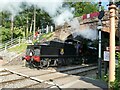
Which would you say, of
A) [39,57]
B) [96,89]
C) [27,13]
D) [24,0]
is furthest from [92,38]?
[27,13]

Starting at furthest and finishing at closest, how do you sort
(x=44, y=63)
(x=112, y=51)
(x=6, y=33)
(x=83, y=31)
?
1. (x=6, y=33)
2. (x=83, y=31)
3. (x=44, y=63)
4. (x=112, y=51)

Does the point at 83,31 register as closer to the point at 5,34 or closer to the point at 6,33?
the point at 6,33

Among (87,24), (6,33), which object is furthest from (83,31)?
(6,33)

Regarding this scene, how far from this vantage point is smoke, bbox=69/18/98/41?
20891mm

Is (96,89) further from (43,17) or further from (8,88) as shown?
(43,17)

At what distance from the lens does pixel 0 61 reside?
2017 centimetres

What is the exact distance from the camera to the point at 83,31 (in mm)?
21531

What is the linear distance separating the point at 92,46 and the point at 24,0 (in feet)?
33.9

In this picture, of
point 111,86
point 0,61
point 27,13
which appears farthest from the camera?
point 27,13

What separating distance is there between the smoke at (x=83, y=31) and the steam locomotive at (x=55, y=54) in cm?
150

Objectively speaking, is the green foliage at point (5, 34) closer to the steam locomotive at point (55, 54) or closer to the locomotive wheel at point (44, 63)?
the steam locomotive at point (55, 54)

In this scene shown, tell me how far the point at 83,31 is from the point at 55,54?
217 inches

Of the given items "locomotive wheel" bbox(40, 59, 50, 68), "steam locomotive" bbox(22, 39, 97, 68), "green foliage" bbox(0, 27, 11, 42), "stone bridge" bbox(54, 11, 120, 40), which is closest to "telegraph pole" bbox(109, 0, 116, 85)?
"steam locomotive" bbox(22, 39, 97, 68)

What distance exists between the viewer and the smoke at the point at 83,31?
822 inches
